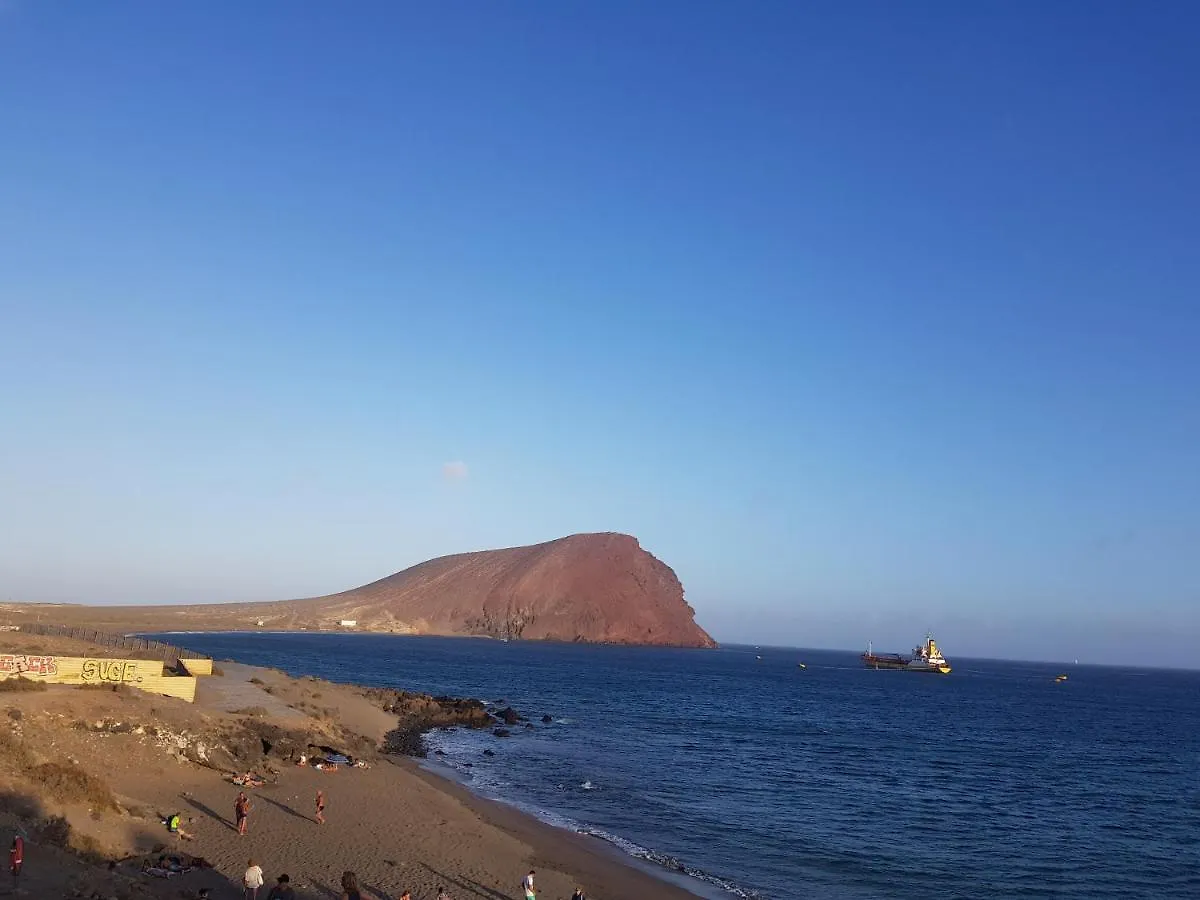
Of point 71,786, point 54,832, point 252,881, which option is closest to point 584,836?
point 252,881

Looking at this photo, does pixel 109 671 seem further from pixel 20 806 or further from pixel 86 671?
pixel 20 806

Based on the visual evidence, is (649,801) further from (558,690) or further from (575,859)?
(558,690)

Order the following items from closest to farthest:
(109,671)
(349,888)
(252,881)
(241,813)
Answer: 1. (349,888)
2. (252,881)
3. (241,813)
4. (109,671)

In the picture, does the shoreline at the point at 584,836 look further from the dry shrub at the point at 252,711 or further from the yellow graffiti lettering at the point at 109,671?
the yellow graffiti lettering at the point at 109,671

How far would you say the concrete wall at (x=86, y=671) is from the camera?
3491cm

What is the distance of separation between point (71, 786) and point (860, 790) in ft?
109

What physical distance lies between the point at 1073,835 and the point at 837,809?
9.01m

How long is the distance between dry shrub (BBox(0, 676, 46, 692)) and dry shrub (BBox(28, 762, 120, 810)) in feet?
43.5

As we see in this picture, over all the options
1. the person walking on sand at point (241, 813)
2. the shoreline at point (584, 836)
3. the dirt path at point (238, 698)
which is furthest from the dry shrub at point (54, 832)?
the dirt path at point (238, 698)

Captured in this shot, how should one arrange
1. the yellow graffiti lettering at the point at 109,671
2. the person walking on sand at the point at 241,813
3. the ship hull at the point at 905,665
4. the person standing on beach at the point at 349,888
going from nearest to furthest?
the person standing on beach at the point at 349,888 < the person walking on sand at the point at 241,813 < the yellow graffiti lettering at the point at 109,671 < the ship hull at the point at 905,665

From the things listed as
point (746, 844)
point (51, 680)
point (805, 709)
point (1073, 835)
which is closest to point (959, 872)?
point (746, 844)

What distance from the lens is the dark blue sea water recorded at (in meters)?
27.8

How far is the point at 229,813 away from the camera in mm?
25172

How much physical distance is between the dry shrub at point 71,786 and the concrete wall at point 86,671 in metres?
15.3
